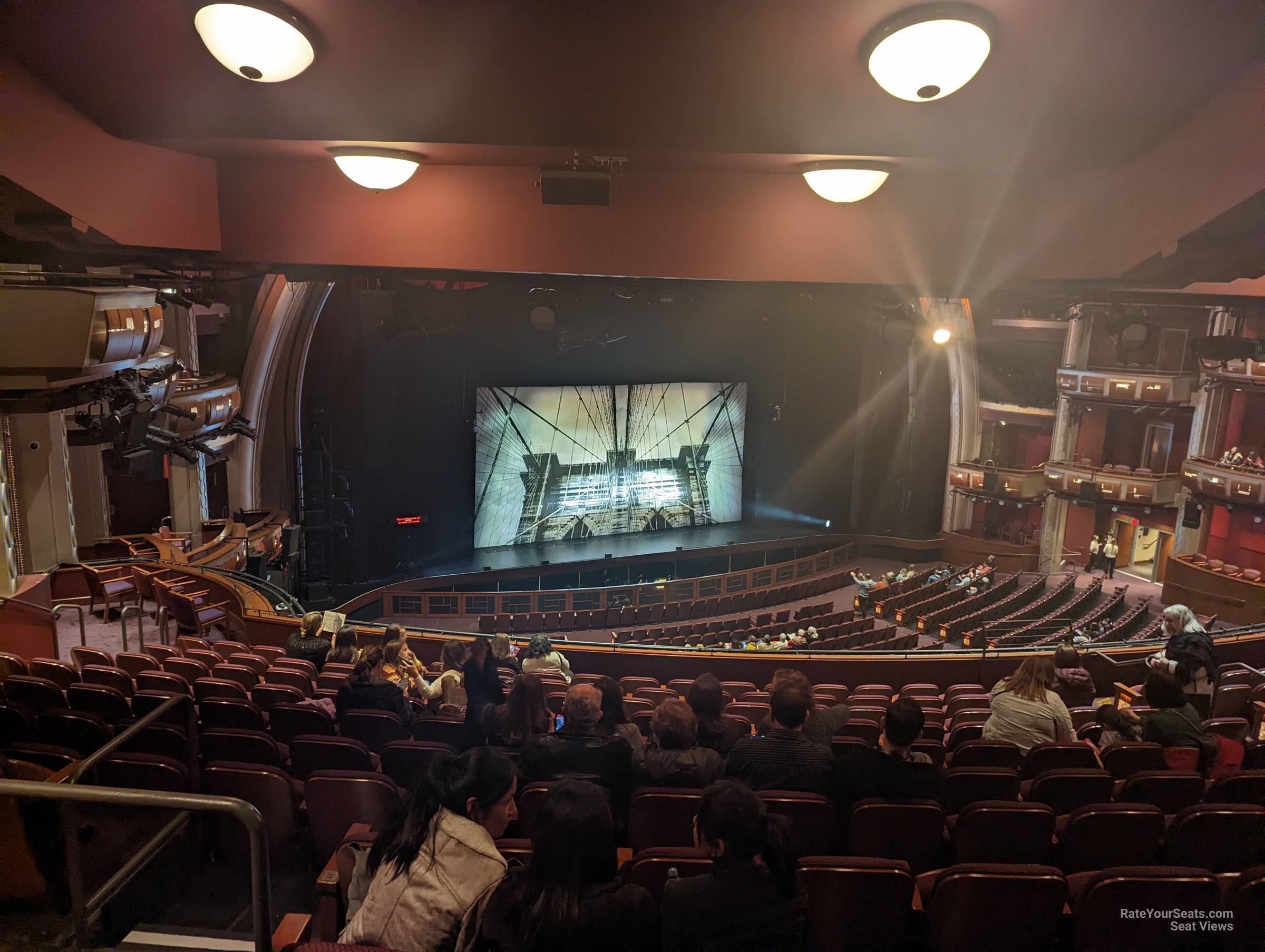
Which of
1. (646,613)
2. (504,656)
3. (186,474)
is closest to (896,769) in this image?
(504,656)

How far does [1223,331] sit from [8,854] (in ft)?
63.5

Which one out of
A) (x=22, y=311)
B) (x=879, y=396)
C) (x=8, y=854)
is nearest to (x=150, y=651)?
(x=22, y=311)

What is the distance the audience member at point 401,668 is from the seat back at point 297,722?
680mm

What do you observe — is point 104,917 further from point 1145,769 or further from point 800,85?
point 1145,769

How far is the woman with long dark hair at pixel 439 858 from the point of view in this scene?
6.31 ft

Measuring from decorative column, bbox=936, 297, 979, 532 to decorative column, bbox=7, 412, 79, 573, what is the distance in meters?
19.1

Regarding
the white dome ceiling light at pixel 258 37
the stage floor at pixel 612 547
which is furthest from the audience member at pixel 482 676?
the stage floor at pixel 612 547

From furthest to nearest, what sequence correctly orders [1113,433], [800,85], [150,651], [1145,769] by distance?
[1113,433] < [150,651] < [1145,769] < [800,85]

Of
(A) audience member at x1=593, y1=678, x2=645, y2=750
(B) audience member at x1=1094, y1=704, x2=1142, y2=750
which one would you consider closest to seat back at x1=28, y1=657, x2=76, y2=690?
(A) audience member at x1=593, y1=678, x2=645, y2=750

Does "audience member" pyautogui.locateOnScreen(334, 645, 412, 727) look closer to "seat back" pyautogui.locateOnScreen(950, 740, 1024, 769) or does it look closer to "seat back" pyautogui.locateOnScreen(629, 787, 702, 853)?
"seat back" pyautogui.locateOnScreen(629, 787, 702, 853)

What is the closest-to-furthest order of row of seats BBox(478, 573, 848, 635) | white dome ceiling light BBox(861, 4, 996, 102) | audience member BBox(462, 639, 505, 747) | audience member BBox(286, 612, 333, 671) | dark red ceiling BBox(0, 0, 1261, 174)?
white dome ceiling light BBox(861, 4, 996, 102) < dark red ceiling BBox(0, 0, 1261, 174) < audience member BBox(462, 639, 505, 747) < audience member BBox(286, 612, 333, 671) < row of seats BBox(478, 573, 848, 635)

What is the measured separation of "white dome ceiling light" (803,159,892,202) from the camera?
3.70m

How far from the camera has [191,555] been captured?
1218 centimetres

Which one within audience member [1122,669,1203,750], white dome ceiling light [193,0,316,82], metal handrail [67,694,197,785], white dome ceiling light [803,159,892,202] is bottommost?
audience member [1122,669,1203,750]
